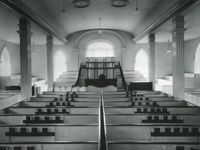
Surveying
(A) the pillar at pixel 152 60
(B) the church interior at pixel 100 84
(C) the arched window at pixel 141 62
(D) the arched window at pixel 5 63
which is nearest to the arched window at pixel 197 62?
(B) the church interior at pixel 100 84

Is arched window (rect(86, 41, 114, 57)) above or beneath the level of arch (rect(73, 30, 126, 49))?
beneath

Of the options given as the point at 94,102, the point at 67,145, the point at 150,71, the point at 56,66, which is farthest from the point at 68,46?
the point at 67,145

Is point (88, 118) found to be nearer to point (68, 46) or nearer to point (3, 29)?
point (3, 29)

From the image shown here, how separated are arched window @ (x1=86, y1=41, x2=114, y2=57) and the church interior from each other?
0.09m

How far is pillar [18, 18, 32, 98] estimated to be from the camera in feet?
33.2

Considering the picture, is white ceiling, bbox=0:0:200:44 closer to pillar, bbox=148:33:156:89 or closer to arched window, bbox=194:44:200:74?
pillar, bbox=148:33:156:89

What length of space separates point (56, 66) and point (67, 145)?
2036 cm

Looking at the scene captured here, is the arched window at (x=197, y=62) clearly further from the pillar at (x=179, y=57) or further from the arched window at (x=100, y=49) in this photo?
the pillar at (x=179, y=57)

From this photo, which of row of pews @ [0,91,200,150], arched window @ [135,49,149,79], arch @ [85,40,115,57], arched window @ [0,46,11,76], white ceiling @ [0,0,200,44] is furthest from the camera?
arched window @ [135,49,149,79]

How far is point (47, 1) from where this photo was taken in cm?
1029

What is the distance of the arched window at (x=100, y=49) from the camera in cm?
2273

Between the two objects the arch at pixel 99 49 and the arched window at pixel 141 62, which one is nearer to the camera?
the arch at pixel 99 49

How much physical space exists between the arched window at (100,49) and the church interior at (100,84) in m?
0.09

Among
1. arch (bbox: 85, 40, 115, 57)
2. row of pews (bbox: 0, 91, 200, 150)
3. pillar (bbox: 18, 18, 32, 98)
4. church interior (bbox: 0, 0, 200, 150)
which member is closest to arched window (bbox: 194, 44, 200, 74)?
church interior (bbox: 0, 0, 200, 150)
